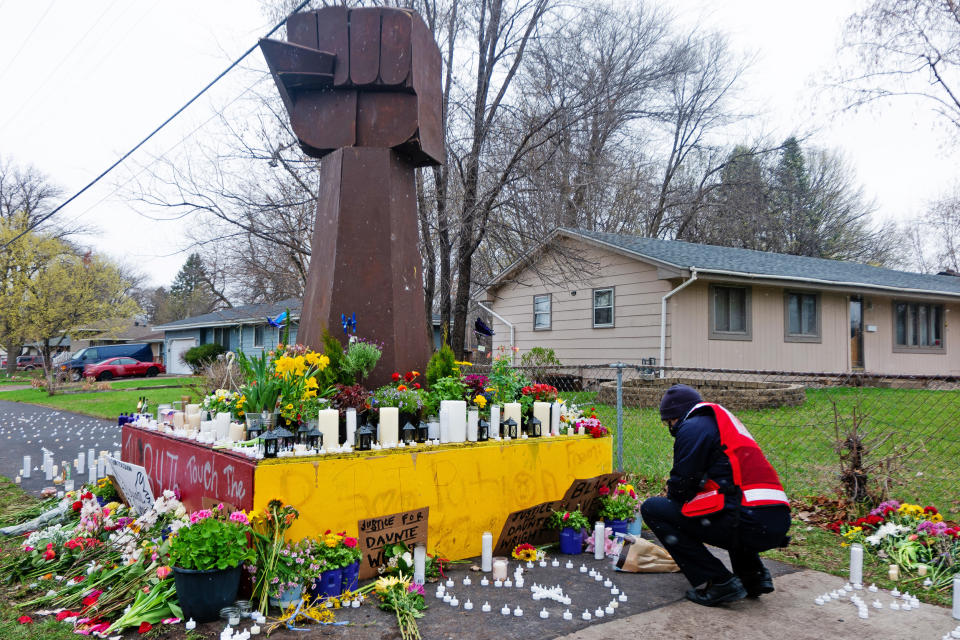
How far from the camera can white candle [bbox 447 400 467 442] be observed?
4281 mm

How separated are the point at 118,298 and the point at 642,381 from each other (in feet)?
122

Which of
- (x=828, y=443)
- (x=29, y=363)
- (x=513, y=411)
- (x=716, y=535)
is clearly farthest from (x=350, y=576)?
(x=29, y=363)

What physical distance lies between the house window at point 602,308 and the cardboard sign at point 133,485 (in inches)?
444

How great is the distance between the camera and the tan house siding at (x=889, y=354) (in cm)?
1633

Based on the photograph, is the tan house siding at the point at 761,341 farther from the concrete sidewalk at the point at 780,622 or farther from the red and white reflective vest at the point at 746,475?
the red and white reflective vest at the point at 746,475

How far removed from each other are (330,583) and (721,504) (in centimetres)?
214

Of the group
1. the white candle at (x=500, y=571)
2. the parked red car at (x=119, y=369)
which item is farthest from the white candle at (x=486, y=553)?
the parked red car at (x=119, y=369)

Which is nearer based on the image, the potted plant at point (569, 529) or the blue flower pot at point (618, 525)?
the potted plant at point (569, 529)

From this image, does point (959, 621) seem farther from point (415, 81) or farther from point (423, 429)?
point (415, 81)

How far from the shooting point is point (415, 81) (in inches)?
215

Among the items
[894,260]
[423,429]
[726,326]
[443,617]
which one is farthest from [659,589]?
[894,260]

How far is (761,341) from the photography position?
14211 mm

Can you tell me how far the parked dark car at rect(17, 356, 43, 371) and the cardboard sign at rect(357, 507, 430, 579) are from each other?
43422 millimetres

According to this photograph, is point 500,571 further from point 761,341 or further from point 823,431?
point 761,341
